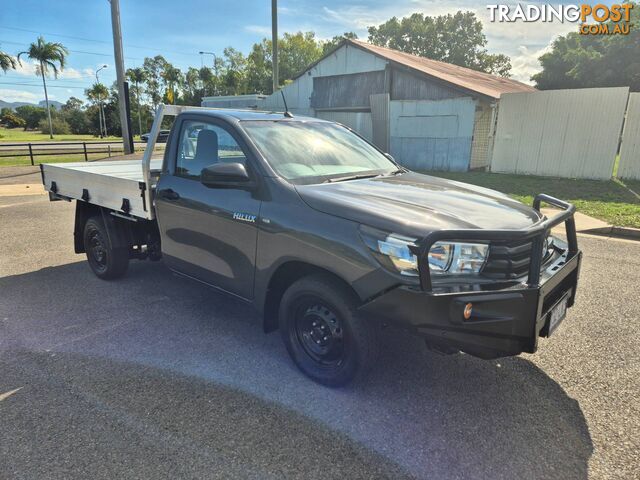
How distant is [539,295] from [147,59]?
291 ft

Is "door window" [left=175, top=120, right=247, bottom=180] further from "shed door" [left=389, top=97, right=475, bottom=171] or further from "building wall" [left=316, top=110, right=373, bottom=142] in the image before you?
"building wall" [left=316, top=110, right=373, bottom=142]

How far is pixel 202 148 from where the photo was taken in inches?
147

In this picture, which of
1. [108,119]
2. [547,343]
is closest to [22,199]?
[547,343]

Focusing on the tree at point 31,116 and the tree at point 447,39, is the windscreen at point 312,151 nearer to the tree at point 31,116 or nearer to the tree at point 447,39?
the tree at point 447,39

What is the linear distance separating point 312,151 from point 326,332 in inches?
60.4

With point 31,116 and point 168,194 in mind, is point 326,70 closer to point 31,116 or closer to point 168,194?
point 168,194

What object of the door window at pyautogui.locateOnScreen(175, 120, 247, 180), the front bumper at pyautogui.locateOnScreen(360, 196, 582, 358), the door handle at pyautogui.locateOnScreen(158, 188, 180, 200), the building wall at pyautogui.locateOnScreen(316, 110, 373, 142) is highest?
the building wall at pyautogui.locateOnScreen(316, 110, 373, 142)

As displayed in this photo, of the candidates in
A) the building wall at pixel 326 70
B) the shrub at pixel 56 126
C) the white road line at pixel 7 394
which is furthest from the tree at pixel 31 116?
the white road line at pixel 7 394

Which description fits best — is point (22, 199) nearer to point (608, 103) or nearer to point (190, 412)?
point (190, 412)

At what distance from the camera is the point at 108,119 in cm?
6400

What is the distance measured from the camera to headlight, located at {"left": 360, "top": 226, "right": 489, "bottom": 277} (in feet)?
7.82

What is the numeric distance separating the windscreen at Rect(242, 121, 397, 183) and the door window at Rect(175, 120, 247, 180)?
199 millimetres

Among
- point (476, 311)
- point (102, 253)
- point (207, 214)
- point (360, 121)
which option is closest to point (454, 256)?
point (476, 311)

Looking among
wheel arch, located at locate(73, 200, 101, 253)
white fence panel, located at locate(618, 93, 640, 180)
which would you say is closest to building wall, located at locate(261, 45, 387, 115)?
white fence panel, located at locate(618, 93, 640, 180)
